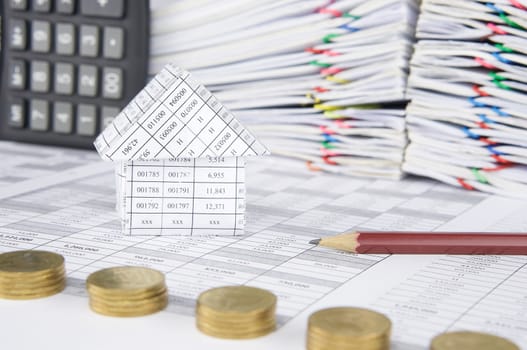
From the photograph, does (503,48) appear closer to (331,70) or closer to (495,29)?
(495,29)

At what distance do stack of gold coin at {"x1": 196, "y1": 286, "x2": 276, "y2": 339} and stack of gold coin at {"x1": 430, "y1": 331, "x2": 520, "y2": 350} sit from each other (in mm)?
102

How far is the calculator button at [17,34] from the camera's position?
111 cm

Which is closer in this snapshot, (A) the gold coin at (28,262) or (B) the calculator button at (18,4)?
(A) the gold coin at (28,262)

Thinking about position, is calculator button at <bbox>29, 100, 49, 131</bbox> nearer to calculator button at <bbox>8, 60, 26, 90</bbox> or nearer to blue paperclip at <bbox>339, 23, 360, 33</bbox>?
calculator button at <bbox>8, 60, 26, 90</bbox>

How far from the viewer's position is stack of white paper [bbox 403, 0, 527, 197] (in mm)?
916

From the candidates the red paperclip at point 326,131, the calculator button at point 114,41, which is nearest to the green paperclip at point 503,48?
the red paperclip at point 326,131

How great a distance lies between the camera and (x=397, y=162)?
1.00 metres

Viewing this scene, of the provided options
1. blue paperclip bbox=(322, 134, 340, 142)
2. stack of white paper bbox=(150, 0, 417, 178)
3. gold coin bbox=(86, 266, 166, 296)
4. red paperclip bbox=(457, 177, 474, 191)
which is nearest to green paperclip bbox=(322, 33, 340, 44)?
stack of white paper bbox=(150, 0, 417, 178)

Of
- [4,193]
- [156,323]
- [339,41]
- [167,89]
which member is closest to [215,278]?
[156,323]

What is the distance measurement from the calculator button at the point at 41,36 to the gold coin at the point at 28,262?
54 cm

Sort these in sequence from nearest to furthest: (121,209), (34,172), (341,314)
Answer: (341,314)
(121,209)
(34,172)

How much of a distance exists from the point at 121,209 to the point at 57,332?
23 cm

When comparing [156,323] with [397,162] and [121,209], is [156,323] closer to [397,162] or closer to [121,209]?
[121,209]

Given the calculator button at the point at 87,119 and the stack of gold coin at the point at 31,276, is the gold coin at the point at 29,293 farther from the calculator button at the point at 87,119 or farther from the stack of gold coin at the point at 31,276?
the calculator button at the point at 87,119
